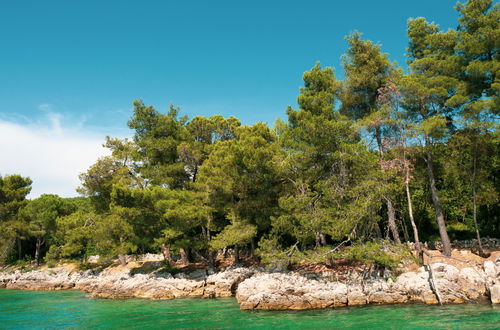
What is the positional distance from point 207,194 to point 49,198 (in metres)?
30.9

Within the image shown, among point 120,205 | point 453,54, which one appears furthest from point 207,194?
point 453,54

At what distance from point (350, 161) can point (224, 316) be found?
34.7ft

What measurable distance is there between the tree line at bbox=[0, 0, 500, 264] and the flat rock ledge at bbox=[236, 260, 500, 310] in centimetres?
210

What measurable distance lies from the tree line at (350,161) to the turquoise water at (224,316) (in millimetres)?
3963

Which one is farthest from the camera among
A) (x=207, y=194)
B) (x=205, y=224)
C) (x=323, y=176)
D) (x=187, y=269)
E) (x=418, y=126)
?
(x=187, y=269)

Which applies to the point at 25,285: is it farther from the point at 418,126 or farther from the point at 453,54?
the point at 453,54

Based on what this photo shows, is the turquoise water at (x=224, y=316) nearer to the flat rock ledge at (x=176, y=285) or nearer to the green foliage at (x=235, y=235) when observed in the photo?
the flat rock ledge at (x=176, y=285)

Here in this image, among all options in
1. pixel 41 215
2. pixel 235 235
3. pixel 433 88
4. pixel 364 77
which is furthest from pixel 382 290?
pixel 41 215

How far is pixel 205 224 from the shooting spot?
26.0m

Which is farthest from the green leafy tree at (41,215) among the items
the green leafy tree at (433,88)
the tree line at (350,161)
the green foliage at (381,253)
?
the green leafy tree at (433,88)

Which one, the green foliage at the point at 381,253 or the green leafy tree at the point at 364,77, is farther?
the green leafy tree at the point at 364,77

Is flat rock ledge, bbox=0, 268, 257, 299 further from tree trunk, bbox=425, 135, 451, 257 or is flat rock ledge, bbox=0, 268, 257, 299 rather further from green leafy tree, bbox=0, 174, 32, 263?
green leafy tree, bbox=0, 174, 32, 263

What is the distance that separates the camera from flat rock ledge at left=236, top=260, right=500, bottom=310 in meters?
15.3

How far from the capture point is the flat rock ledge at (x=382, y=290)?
603 inches
